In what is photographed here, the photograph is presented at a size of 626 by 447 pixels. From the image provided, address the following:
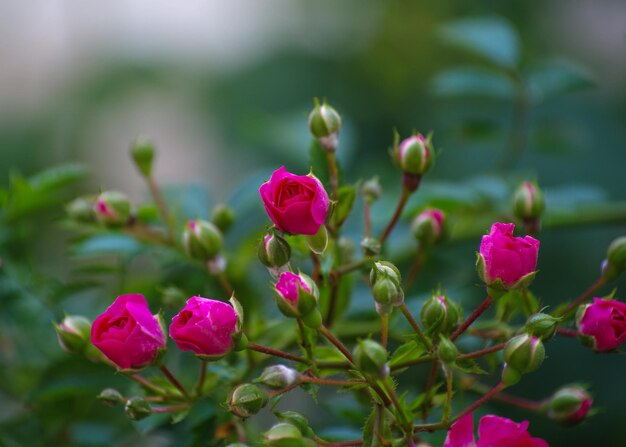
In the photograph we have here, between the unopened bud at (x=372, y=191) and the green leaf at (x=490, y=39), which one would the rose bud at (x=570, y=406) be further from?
the green leaf at (x=490, y=39)

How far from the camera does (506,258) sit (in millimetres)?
418

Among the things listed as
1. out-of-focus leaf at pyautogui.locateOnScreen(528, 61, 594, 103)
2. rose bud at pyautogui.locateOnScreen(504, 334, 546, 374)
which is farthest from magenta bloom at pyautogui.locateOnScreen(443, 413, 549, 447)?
out-of-focus leaf at pyautogui.locateOnScreen(528, 61, 594, 103)

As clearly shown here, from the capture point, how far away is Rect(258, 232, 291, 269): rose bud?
1.44 ft

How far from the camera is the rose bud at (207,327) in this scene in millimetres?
404

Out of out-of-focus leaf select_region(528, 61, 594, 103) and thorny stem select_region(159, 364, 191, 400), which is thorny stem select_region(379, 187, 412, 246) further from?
out-of-focus leaf select_region(528, 61, 594, 103)

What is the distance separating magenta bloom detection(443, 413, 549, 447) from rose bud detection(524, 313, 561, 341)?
0.05 metres

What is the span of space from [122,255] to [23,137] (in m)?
1.08

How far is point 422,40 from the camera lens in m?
1.35

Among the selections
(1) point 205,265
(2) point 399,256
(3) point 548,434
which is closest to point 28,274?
(1) point 205,265

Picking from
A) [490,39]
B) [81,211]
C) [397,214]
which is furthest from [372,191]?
[490,39]

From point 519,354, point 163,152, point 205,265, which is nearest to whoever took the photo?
point 519,354

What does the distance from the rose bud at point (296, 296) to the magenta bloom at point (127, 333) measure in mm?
80

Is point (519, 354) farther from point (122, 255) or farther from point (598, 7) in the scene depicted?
point (598, 7)

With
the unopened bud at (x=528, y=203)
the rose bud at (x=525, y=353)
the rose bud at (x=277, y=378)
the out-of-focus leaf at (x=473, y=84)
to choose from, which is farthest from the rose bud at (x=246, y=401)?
the out-of-focus leaf at (x=473, y=84)
